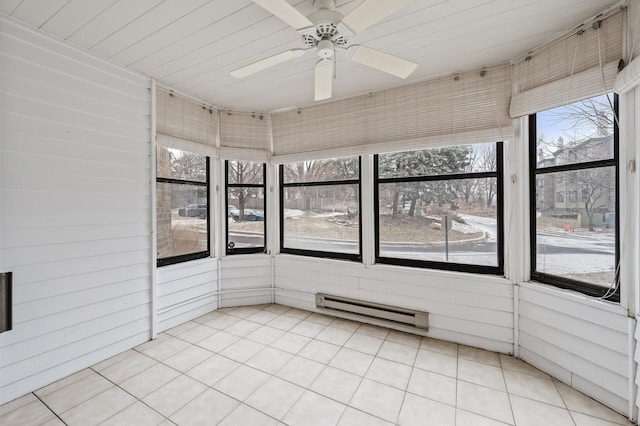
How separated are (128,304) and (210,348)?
2.98ft

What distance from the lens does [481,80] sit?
268 centimetres

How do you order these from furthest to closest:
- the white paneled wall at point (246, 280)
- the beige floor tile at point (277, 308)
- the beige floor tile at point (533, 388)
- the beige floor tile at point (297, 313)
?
the white paneled wall at point (246, 280) → the beige floor tile at point (277, 308) → the beige floor tile at point (297, 313) → the beige floor tile at point (533, 388)


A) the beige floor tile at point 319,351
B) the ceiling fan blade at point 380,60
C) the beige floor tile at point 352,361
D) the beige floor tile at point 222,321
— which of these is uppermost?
the ceiling fan blade at point 380,60

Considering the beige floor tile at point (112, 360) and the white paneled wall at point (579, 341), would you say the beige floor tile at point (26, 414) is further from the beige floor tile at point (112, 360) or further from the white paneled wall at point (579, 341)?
the white paneled wall at point (579, 341)

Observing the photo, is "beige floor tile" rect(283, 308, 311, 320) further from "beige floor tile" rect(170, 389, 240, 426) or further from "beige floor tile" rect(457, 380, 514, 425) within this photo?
"beige floor tile" rect(457, 380, 514, 425)

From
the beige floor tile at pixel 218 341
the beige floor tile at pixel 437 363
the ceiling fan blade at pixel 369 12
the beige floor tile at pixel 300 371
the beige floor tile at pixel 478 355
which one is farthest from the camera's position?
the beige floor tile at pixel 218 341

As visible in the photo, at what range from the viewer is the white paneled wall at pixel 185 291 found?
304 centimetres

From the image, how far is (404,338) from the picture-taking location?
9.57 feet

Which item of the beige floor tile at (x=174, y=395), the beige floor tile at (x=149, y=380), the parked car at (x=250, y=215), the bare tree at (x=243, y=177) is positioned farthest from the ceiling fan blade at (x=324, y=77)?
the beige floor tile at (x=149, y=380)

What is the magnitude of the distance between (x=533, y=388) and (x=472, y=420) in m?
0.72

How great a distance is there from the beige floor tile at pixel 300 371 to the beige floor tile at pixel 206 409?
0.45 metres

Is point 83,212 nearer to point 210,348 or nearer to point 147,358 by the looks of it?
point 147,358

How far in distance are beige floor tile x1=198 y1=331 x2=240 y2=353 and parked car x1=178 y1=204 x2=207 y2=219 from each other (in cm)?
145

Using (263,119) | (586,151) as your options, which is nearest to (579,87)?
(586,151)
